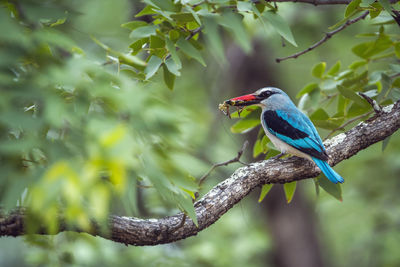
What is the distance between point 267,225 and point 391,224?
66.5 inches

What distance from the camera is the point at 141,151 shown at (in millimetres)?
1386

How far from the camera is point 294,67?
30.5 feet

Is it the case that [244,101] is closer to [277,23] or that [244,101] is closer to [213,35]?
[277,23]

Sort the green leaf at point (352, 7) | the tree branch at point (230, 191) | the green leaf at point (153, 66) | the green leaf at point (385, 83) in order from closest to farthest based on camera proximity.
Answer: the tree branch at point (230, 191) → the green leaf at point (153, 66) → the green leaf at point (352, 7) → the green leaf at point (385, 83)

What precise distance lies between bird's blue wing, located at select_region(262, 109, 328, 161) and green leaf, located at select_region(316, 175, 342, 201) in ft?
0.67

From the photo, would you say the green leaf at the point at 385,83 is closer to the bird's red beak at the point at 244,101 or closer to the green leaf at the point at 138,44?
the bird's red beak at the point at 244,101

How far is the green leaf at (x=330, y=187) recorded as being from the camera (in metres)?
3.15

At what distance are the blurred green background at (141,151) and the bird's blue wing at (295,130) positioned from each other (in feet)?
1.40

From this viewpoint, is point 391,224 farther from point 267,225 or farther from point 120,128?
point 120,128

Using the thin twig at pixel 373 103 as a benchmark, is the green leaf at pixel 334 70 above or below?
below

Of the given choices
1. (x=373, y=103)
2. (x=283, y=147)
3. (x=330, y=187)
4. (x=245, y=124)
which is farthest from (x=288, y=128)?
(x=373, y=103)

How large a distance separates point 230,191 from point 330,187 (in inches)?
36.0

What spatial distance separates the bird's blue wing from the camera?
3.23 m

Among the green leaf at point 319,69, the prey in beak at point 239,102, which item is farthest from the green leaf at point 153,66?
the green leaf at point 319,69
